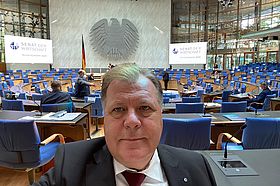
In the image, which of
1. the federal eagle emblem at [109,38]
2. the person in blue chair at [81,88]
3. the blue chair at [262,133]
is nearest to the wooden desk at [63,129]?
the blue chair at [262,133]

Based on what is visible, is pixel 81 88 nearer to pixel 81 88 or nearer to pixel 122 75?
pixel 81 88

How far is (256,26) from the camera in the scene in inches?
675

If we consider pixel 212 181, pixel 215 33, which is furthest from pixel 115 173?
pixel 215 33

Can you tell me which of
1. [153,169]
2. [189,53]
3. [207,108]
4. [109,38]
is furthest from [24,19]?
[153,169]

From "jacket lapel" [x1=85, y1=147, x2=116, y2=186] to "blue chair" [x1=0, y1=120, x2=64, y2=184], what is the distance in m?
1.55

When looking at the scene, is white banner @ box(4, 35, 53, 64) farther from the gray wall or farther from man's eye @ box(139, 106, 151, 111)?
man's eye @ box(139, 106, 151, 111)

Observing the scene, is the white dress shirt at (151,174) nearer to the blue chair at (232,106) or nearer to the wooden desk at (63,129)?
the wooden desk at (63,129)

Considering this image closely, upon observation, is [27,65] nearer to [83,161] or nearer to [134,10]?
[134,10]

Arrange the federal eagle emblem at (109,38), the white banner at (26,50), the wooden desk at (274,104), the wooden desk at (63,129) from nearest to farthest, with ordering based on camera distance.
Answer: the wooden desk at (63,129) < the wooden desk at (274,104) < the white banner at (26,50) < the federal eagle emblem at (109,38)

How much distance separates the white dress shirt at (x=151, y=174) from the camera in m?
0.89

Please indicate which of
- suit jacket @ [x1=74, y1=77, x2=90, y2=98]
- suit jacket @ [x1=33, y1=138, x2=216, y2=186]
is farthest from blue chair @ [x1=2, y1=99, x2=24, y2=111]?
suit jacket @ [x1=33, y1=138, x2=216, y2=186]

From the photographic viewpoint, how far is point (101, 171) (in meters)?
0.88

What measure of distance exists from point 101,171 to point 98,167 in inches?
0.8

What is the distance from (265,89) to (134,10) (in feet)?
45.0
